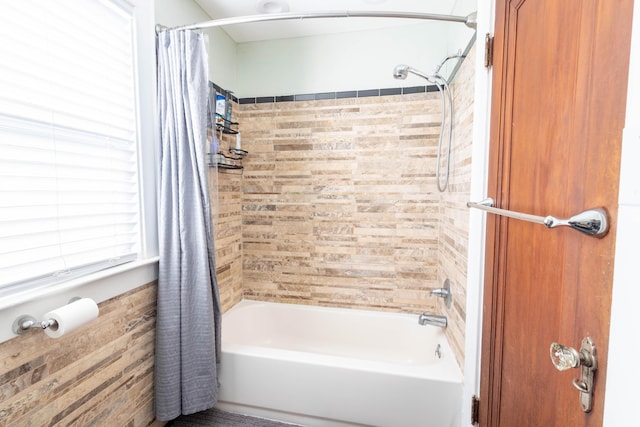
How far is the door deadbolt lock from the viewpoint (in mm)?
520

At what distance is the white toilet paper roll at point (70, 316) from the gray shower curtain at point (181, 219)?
1.39ft

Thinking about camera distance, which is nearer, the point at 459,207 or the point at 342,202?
the point at 459,207

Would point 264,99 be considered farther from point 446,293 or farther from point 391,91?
point 446,293

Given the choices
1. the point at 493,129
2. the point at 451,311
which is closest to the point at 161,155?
the point at 493,129

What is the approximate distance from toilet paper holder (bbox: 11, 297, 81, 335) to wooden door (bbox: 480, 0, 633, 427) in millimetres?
1406

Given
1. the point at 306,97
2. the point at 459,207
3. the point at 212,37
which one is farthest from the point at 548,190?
the point at 212,37

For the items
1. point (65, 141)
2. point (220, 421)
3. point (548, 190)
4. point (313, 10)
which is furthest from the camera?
point (313, 10)

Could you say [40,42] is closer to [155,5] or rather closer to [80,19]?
[80,19]

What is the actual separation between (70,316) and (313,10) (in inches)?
81.9

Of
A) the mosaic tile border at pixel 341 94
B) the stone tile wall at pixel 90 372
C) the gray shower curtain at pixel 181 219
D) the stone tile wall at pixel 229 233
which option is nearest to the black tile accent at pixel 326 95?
the mosaic tile border at pixel 341 94

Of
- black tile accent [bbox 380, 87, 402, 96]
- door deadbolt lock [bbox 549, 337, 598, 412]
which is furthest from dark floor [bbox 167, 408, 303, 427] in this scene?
black tile accent [bbox 380, 87, 402, 96]

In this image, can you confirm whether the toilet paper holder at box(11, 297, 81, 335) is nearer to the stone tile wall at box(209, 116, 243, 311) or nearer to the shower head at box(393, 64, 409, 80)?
the stone tile wall at box(209, 116, 243, 311)

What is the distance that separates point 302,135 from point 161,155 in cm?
107

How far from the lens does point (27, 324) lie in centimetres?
87
